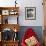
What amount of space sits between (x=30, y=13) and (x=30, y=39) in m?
1.09

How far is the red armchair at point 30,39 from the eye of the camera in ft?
18.6

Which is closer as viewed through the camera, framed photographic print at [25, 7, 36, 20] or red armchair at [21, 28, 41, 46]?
red armchair at [21, 28, 41, 46]

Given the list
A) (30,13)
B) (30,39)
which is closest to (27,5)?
(30,13)

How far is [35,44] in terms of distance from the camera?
5648 millimetres

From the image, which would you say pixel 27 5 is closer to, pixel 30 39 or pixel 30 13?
pixel 30 13

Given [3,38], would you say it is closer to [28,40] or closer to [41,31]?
[28,40]

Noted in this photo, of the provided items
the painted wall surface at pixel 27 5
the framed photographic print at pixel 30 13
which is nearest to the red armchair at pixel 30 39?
the painted wall surface at pixel 27 5

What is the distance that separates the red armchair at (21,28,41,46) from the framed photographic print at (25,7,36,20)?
0.49 m

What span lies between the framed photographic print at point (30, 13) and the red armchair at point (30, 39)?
1.60 ft

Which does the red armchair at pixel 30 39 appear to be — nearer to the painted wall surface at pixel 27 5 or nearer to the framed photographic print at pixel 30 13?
the painted wall surface at pixel 27 5

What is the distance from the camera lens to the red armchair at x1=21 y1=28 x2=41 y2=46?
566 cm

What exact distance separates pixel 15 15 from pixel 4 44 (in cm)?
117

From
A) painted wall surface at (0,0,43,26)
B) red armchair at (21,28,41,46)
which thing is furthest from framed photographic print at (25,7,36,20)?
red armchair at (21,28,41,46)

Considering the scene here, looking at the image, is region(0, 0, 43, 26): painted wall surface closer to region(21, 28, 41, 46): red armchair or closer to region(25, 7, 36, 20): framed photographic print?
region(25, 7, 36, 20): framed photographic print
